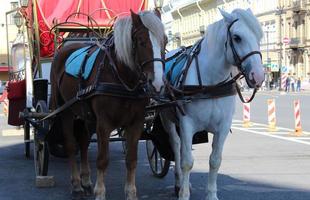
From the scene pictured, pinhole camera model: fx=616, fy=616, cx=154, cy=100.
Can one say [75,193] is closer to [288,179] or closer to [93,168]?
[93,168]

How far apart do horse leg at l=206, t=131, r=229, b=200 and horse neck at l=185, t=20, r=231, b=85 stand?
1.92 ft

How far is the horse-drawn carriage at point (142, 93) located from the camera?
6.01 meters

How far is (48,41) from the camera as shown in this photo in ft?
Answer: 34.2

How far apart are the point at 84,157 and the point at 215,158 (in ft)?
6.88

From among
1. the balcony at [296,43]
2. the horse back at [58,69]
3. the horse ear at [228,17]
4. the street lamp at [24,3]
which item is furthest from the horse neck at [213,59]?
the balcony at [296,43]

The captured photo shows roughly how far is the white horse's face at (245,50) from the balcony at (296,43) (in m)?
71.2

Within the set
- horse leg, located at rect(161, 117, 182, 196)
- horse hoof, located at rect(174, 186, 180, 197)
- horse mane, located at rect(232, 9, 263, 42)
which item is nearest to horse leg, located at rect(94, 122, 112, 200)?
horse leg, located at rect(161, 117, 182, 196)

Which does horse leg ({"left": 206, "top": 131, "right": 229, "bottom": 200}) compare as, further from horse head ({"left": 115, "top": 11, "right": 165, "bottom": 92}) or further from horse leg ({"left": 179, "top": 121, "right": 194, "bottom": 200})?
horse head ({"left": 115, "top": 11, "right": 165, "bottom": 92})

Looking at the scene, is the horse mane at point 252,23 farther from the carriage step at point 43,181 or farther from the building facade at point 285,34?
the building facade at point 285,34

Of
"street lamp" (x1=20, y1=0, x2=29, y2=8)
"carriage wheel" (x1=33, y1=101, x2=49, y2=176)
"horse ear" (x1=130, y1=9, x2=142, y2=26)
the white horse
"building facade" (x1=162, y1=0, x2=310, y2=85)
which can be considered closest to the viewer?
"horse ear" (x1=130, y1=9, x2=142, y2=26)

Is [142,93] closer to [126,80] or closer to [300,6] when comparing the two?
[126,80]

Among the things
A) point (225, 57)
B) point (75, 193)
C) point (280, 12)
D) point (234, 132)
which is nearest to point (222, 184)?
point (75, 193)

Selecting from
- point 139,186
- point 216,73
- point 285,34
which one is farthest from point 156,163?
point 285,34

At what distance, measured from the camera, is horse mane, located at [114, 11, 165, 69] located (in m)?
5.89
